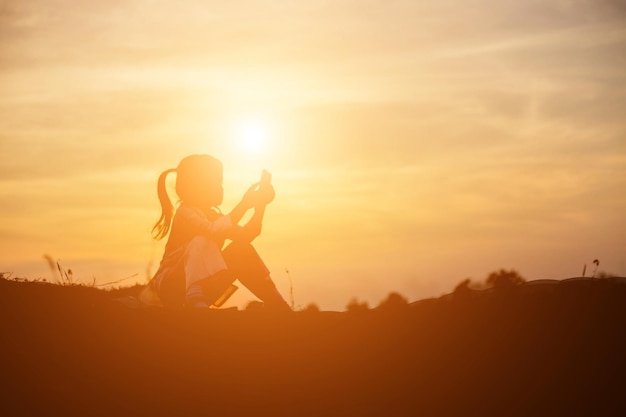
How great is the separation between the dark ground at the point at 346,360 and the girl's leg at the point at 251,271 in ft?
6.71

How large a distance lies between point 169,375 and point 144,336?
789 millimetres

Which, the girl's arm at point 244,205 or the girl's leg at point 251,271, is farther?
the girl's leg at point 251,271

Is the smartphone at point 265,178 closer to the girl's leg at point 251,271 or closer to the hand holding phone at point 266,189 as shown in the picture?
the hand holding phone at point 266,189

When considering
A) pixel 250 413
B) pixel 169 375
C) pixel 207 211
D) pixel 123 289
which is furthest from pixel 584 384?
pixel 123 289

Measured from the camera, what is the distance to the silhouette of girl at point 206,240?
484 inches

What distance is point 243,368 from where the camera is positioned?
9.88 meters

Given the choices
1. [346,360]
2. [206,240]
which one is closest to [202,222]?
[206,240]

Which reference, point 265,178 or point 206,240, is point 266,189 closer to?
point 265,178

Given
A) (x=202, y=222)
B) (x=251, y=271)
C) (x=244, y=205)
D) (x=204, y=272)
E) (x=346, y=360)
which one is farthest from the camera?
(x=251, y=271)

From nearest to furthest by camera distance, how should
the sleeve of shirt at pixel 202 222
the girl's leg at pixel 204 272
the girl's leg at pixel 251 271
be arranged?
the girl's leg at pixel 204 272
the sleeve of shirt at pixel 202 222
the girl's leg at pixel 251 271

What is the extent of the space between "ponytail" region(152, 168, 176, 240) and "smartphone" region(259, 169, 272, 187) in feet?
3.82

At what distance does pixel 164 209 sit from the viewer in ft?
42.1

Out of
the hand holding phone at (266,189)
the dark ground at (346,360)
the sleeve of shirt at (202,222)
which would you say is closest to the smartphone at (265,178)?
the hand holding phone at (266,189)

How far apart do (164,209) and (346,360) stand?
3966 millimetres
